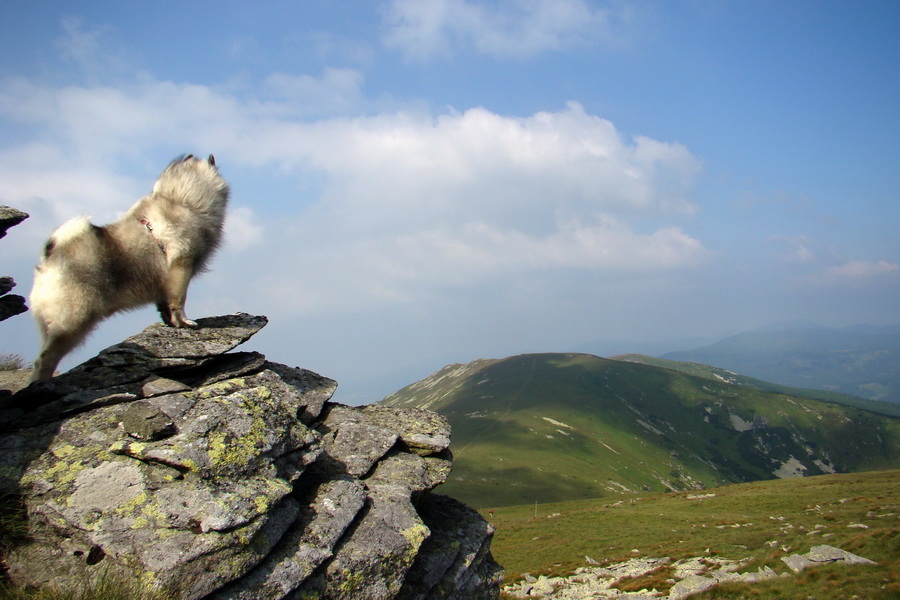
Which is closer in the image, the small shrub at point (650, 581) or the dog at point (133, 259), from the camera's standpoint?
the dog at point (133, 259)

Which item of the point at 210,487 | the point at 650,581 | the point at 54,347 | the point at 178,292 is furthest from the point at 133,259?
the point at 650,581

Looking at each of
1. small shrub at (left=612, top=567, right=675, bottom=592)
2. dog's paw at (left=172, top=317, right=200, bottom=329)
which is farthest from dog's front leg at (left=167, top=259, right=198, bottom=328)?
small shrub at (left=612, top=567, right=675, bottom=592)

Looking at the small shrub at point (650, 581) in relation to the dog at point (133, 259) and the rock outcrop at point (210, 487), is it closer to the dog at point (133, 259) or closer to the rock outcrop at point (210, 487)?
the rock outcrop at point (210, 487)

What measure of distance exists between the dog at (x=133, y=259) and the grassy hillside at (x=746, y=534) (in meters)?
36.4

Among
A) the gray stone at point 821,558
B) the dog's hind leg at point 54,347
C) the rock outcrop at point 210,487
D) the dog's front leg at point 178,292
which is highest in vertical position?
the dog's front leg at point 178,292

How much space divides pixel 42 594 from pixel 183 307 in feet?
21.7

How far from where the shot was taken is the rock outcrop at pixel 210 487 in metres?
6.78

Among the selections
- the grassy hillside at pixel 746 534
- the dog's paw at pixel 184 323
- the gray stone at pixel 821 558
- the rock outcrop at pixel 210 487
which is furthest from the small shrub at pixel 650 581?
the dog's paw at pixel 184 323

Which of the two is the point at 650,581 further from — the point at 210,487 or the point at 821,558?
the point at 210,487

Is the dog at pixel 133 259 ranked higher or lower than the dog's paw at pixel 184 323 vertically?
higher

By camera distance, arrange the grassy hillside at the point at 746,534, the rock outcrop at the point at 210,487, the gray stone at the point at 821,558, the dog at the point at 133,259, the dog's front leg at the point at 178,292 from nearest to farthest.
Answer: the rock outcrop at the point at 210,487 → the dog at the point at 133,259 → the dog's front leg at the point at 178,292 → the grassy hillside at the point at 746,534 → the gray stone at the point at 821,558

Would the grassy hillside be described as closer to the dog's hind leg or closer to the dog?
the dog

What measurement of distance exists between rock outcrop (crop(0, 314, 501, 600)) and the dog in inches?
31.7

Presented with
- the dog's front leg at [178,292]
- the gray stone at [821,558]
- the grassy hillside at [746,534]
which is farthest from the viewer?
the gray stone at [821,558]
